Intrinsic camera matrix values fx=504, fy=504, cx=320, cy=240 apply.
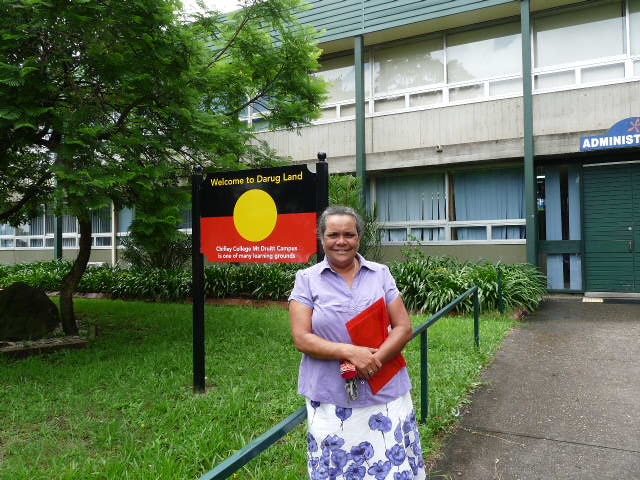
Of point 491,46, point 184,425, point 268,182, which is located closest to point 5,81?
point 268,182

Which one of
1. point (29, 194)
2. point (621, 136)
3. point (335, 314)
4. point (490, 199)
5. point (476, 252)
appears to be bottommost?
point (335, 314)

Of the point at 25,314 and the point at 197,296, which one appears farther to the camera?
the point at 25,314

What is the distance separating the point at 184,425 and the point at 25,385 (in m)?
2.29

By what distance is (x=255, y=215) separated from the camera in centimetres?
449

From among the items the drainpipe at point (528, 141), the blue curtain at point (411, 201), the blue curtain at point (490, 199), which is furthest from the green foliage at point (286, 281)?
the blue curtain at point (411, 201)

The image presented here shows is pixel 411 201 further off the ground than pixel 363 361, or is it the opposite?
pixel 411 201

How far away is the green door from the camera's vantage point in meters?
10.1

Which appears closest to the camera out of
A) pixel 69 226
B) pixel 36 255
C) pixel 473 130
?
pixel 473 130

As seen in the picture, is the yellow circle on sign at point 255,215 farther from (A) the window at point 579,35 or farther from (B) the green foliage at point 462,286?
(A) the window at point 579,35

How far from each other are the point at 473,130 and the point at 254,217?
8.47 m

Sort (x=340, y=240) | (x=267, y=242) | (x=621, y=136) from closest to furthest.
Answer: (x=340, y=240), (x=267, y=242), (x=621, y=136)

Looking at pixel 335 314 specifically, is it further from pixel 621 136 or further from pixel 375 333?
pixel 621 136

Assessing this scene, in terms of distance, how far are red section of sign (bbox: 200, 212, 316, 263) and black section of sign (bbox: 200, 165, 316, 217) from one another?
8 cm

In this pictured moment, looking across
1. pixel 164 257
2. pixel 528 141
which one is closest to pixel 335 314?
pixel 528 141
